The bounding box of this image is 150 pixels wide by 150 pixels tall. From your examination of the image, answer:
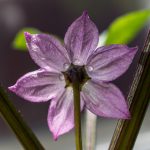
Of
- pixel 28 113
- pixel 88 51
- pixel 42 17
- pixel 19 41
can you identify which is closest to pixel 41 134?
pixel 28 113

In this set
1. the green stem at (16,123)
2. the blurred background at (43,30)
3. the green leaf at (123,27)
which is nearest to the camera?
the green stem at (16,123)

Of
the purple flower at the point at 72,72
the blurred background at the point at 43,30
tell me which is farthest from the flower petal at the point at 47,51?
the blurred background at the point at 43,30

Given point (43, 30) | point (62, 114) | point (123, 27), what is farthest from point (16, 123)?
point (43, 30)

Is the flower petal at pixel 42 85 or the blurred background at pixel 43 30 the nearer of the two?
the flower petal at pixel 42 85

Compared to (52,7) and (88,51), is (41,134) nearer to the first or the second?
(52,7)

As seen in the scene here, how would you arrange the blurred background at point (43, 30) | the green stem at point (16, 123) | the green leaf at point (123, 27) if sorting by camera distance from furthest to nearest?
the blurred background at point (43, 30), the green leaf at point (123, 27), the green stem at point (16, 123)

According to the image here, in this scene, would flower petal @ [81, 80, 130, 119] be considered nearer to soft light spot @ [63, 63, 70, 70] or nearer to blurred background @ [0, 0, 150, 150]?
soft light spot @ [63, 63, 70, 70]

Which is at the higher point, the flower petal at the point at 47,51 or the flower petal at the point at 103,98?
the flower petal at the point at 47,51

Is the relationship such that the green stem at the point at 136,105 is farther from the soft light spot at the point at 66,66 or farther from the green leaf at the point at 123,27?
Answer: the green leaf at the point at 123,27

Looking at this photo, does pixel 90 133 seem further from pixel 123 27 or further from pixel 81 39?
pixel 123 27

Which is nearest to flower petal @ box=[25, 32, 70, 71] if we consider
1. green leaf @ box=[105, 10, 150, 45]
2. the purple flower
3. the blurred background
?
the purple flower
